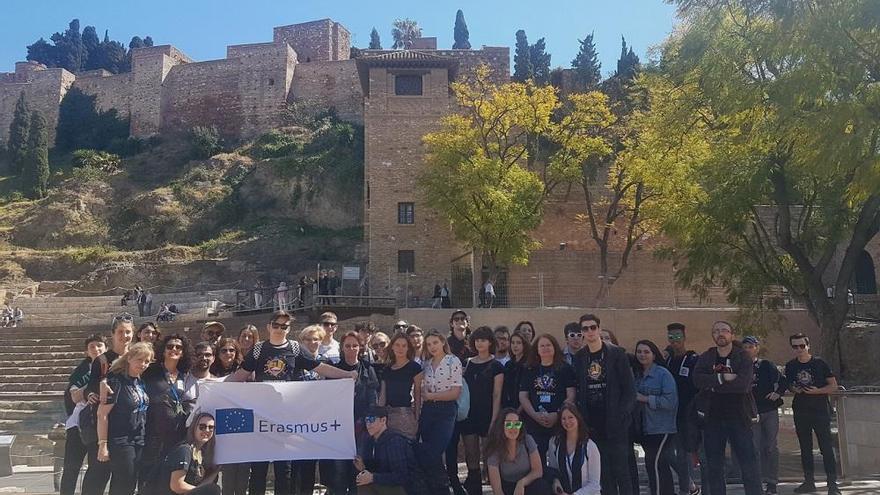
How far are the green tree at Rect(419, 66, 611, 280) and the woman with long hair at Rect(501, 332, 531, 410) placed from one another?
656 inches

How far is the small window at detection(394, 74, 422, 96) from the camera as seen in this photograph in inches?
1143

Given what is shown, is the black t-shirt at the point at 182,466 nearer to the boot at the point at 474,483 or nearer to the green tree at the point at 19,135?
the boot at the point at 474,483

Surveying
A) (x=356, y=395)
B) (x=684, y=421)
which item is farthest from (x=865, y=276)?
(x=356, y=395)

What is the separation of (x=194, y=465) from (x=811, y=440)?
6.35 meters

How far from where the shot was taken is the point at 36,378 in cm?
2006

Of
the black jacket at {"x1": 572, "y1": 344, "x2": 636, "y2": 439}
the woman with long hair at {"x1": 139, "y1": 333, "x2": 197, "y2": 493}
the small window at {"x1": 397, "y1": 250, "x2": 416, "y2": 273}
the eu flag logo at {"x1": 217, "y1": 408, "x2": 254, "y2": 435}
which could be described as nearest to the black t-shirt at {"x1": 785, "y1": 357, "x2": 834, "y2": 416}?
the black jacket at {"x1": 572, "y1": 344, "x2": 636, "y2": 439}

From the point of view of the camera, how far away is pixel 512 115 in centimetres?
2567

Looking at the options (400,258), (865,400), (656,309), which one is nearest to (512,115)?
(400,258)

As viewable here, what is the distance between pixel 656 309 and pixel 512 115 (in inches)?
341

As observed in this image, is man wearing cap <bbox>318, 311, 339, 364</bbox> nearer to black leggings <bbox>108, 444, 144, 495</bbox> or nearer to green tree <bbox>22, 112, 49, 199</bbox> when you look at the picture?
black leggings <bbox>108, 444, 144, 495</bbox>

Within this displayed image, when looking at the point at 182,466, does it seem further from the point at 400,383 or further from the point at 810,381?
the point at 810,381

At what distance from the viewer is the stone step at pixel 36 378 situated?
19.9 meters

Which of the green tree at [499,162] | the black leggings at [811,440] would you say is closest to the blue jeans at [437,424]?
the black leggings at [811,440]

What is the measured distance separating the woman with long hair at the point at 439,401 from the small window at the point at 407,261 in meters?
20.6
